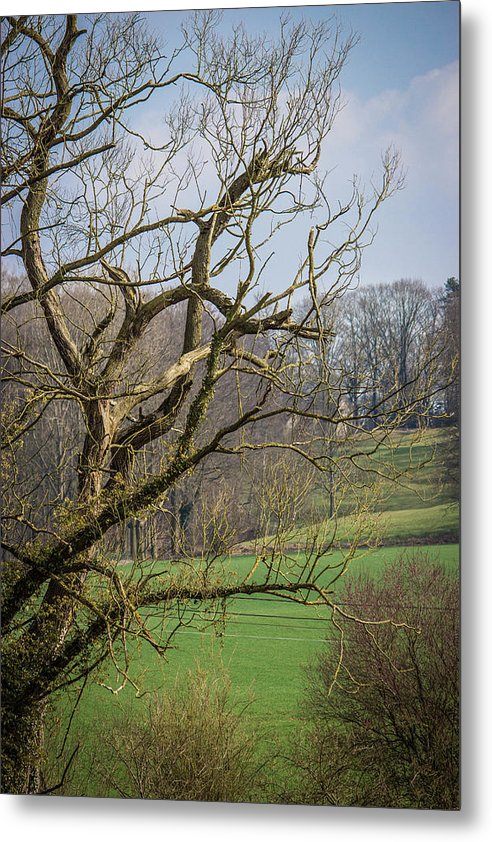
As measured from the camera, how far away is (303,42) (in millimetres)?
3777

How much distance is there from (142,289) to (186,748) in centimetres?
179

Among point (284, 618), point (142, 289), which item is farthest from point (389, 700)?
point (142, 289)

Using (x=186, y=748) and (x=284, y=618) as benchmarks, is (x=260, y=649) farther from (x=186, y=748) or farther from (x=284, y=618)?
(x=186, y=748)

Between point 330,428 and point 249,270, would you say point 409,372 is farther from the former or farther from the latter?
point 249,270

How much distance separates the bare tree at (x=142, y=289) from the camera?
3.78 m

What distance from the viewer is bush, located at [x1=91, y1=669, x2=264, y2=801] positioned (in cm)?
375

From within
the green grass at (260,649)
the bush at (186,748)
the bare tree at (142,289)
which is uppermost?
the bare tree at (142,289)

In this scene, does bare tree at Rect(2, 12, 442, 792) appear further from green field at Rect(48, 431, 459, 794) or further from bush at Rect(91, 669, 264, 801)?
bush at Rect(91, 669, 264, 801)

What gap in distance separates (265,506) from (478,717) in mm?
1087

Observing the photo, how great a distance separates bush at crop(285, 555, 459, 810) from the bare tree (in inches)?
9.8

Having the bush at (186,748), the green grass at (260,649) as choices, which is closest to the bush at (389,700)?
the green grass at (260,649)

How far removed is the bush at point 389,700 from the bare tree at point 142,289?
25 centimetres

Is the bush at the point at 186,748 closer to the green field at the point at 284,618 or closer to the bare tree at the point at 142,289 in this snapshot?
the green field at the point at 284,618

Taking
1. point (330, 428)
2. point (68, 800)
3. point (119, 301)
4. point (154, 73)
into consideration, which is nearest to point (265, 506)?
point (330, 428)
